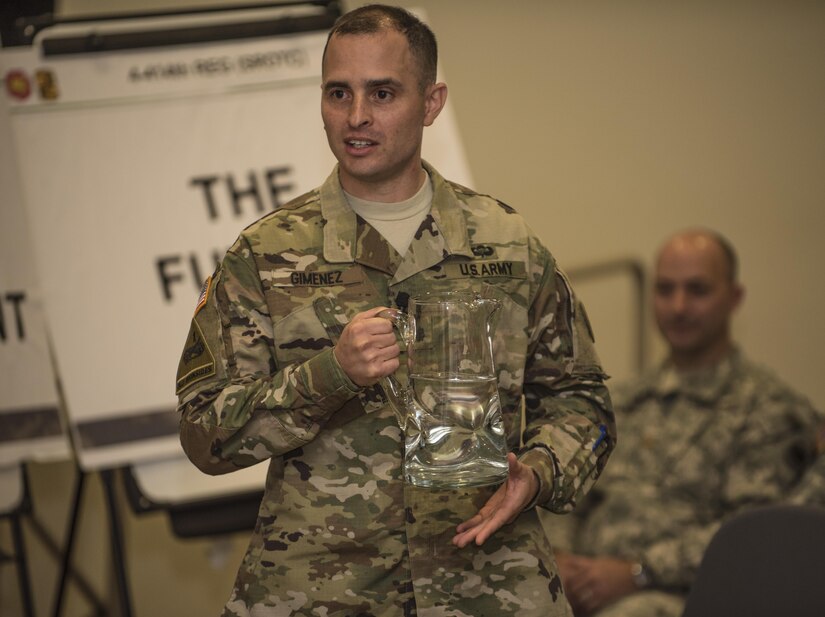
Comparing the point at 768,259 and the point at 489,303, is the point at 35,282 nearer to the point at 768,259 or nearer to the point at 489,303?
the point at 489,303

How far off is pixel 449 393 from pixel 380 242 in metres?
0.25

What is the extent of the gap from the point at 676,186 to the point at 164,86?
6.99 feet

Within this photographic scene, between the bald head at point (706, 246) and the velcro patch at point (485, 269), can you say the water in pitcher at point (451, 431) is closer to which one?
the velcro patch at point (485, 269)

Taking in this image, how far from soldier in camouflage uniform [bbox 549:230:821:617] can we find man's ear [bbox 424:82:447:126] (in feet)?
4.96

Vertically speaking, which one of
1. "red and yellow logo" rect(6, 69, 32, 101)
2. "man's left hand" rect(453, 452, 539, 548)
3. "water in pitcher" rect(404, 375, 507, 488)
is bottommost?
"man's left hand" rect(453, 452, 539, 548)

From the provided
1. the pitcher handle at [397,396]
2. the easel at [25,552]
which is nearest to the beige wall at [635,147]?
the easel at [25,552]

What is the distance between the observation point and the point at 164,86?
2.65 metres

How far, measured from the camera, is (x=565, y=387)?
5.06 feet

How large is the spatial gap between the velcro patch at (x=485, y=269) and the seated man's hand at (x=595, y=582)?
1.38m

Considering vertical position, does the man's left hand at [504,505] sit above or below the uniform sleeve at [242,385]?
below

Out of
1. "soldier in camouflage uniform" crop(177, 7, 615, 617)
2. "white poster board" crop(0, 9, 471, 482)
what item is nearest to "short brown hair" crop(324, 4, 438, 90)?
"soldier in camouflage uniform" crop(177, 7, 615, 617)

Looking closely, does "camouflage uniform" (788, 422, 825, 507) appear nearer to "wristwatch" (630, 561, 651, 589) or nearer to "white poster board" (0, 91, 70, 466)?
"wristwatch" (630, 561, 651, 589)

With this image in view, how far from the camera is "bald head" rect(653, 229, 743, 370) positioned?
305 centimetres

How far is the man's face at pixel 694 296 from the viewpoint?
3051 millimetres
